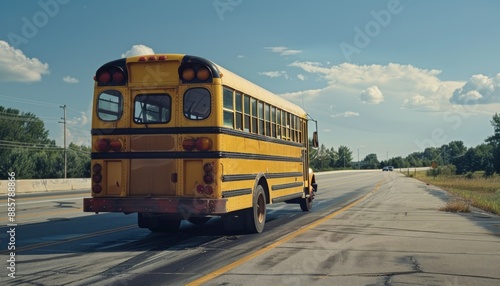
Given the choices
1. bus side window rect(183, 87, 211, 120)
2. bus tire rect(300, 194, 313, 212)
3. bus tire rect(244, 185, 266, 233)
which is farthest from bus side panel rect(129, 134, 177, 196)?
bus tire rect(300, 194, 313, 212)

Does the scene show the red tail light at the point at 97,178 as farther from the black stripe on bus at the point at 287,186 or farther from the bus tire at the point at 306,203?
the bus tire at the point at 306,203

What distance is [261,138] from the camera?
1065cm

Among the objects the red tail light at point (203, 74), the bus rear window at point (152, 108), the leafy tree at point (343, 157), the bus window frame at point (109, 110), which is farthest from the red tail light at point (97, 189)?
the leafy tree at point (343, 157)

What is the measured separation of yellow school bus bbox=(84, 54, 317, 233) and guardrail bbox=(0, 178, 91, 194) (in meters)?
23.1

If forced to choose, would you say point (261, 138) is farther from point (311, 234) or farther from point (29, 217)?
point (29, 217)

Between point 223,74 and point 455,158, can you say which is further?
point 455,158

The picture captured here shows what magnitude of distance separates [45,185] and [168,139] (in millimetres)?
26407

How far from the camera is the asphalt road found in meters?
6.24

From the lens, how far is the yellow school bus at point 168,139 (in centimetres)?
848

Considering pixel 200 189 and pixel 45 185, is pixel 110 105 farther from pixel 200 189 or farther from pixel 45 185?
pixel 45 185

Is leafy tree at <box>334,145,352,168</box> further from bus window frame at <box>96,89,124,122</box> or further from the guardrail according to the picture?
bus window frame at <box>96,89,124,122</box>

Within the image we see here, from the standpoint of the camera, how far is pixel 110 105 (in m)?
9.11

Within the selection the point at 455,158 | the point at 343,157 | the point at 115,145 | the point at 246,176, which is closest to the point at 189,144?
the point at 115,145

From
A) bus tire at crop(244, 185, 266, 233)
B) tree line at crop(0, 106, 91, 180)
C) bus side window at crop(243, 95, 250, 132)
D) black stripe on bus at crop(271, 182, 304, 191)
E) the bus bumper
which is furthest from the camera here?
tree line at crop(0, 106, 91, 180)
